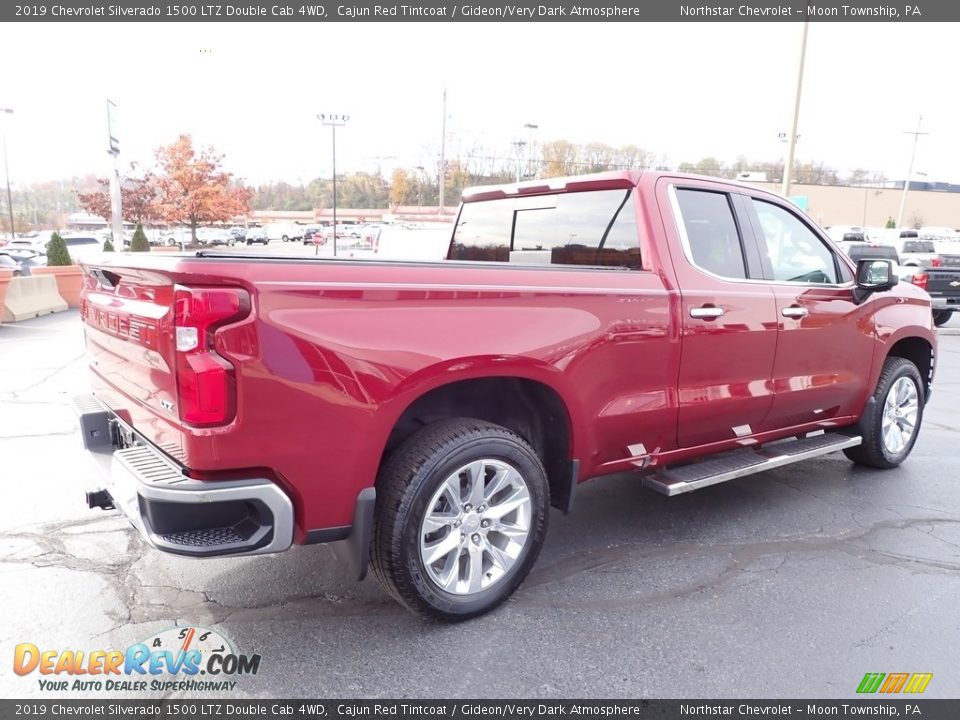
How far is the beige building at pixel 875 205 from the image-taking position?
301 feet

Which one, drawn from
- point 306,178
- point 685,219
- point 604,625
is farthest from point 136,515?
point 306,178

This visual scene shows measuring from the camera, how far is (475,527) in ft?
9.77

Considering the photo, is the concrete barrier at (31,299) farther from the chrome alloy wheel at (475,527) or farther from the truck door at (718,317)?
the truck door at (718,317)

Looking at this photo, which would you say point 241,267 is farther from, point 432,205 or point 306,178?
point 306,178

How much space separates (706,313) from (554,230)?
40.5 inches

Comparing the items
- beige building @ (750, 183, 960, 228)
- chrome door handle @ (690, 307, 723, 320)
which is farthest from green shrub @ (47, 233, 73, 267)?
beige building @ (750, 183, 960, 228)

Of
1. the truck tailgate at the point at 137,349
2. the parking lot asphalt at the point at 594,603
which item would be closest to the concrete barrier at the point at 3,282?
the parking lot asphalt at the point at 594,603

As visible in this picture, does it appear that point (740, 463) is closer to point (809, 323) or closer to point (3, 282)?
point (809, 323)

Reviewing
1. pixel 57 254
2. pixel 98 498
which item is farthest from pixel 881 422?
pixel 57 254

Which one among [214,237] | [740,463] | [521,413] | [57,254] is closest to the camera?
[521,413]

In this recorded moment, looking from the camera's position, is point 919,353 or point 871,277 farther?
point 919,353

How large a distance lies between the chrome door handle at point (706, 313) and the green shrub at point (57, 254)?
59.1 ft

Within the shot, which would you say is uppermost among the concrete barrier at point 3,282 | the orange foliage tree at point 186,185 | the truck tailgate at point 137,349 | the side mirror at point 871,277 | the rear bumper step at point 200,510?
the orange foliage tree at point 186,185

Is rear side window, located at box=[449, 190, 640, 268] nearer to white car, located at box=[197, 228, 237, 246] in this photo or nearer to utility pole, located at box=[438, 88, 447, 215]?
utility pole, located at box=[438, 88, 447, 215]
